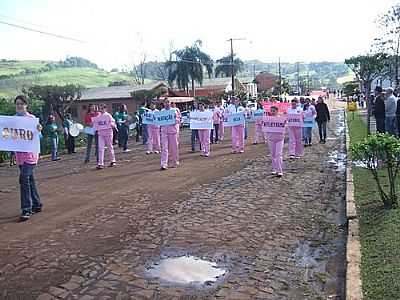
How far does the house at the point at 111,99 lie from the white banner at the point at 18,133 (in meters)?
47.3

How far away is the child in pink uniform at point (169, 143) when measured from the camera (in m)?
14.6

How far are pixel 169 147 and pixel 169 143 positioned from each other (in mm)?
141

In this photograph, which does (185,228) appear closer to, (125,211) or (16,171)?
(125,211)

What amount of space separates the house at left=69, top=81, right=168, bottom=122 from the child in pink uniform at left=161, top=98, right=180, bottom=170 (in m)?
41.8

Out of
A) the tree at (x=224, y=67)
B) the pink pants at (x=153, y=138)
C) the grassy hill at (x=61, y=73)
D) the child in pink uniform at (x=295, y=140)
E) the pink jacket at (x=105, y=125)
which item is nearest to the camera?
the pink jacket at (x=105, y=125)

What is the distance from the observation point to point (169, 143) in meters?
15.0

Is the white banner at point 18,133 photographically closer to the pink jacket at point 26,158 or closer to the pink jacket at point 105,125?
the pink jacket at point 26,158

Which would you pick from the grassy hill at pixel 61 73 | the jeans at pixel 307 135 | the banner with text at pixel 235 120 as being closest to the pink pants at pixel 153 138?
the banner with text at pixel 235 120

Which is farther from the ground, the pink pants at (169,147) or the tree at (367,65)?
A: the tree at (367,65)

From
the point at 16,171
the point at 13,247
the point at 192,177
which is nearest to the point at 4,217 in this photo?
the point at 13,247

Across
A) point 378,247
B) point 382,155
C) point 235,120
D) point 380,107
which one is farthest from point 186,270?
point 235,120

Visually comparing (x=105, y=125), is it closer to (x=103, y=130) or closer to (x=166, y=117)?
(x=103, y=130)

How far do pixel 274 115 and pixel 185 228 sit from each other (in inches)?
231

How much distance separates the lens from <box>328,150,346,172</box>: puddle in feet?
46.4
